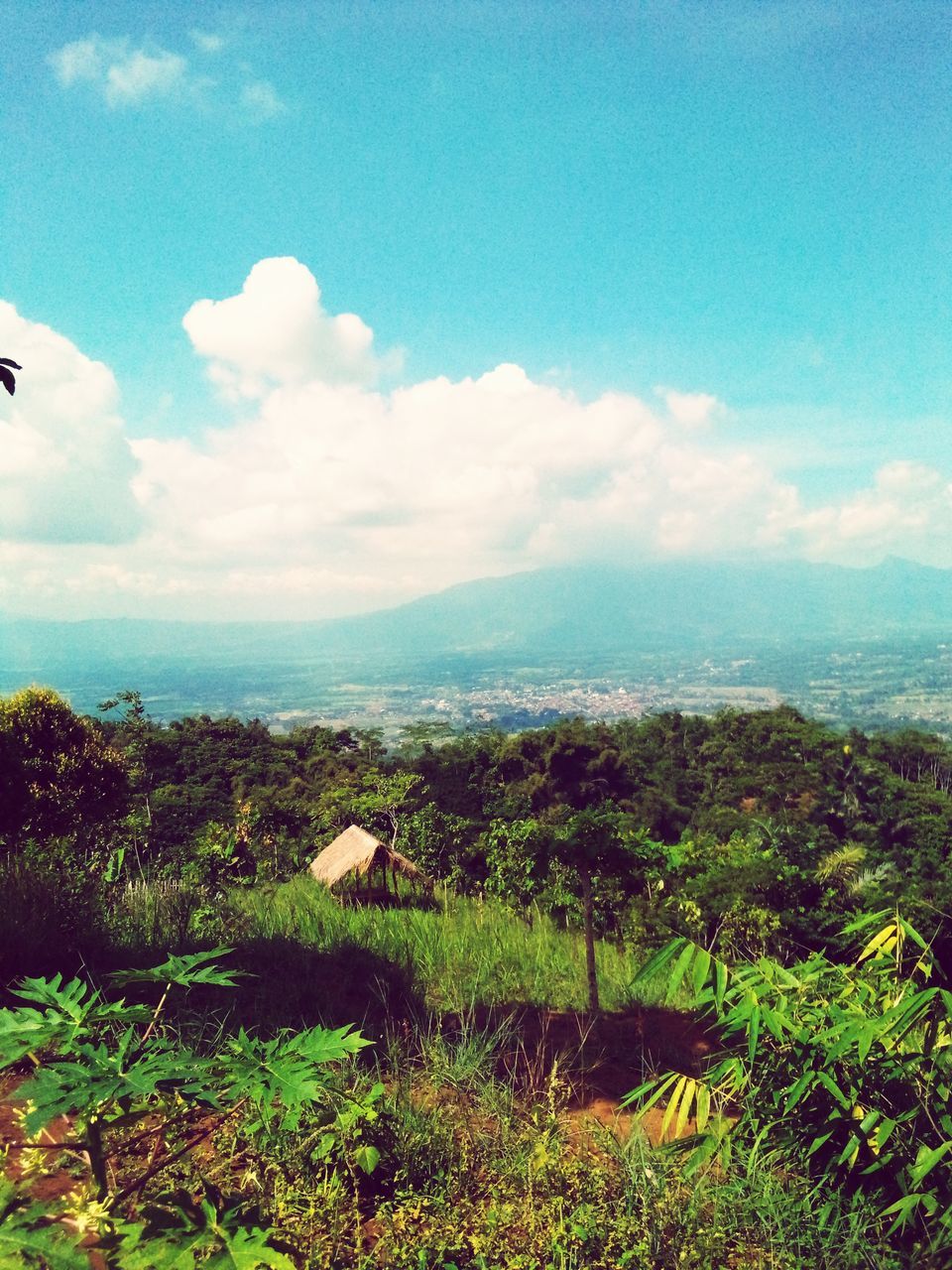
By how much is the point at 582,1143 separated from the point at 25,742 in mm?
8397

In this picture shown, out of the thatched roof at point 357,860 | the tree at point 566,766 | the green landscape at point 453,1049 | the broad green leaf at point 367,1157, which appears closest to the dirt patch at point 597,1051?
the green landscape at point 453,1049

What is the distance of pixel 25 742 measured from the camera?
8.58 m

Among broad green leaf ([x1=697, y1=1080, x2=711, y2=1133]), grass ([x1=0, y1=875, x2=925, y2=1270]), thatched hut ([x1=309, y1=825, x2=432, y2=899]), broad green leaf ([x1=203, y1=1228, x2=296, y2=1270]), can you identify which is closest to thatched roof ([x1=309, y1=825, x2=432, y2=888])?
thatched hut ([x1=309, y1=825, x2=432, y2=899])

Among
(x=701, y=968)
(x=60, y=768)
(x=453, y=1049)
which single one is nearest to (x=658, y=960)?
(x=701, y=968)

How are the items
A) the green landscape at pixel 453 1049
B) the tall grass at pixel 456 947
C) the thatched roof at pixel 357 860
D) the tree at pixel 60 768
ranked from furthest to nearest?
the tree at pixel 60 768 → the thatched roof at pixel 357 860 → the tall grass at pixel 456 947 → the green landscape at pixel 453 1049

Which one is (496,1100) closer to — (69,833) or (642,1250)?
(642,1250)

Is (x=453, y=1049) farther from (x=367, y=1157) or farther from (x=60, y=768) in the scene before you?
(x=60, y=768)

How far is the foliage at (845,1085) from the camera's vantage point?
6.88 ft

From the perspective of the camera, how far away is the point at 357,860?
310 inches

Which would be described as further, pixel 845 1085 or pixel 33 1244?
pixel 845 1085

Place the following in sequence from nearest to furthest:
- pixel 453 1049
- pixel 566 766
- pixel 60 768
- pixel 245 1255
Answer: pixel 245 1255
pixel 453 1049
pixel 60 768
pixel 566 766

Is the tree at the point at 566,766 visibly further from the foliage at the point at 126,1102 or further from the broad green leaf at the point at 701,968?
the foliage at the point at 126,1102

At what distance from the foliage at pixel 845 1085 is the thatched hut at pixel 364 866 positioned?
5.42 m

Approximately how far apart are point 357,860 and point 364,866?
136 millimetres
